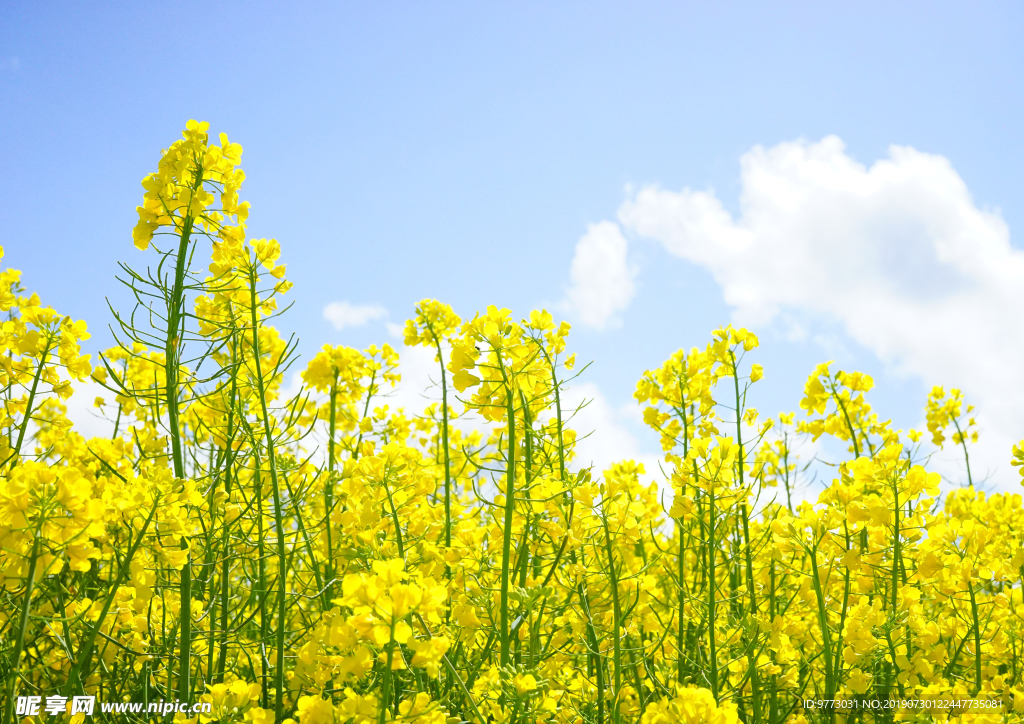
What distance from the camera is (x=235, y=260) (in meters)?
2.27

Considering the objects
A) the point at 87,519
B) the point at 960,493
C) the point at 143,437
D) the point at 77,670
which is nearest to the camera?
the point at 87,519

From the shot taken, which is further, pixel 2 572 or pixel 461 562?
pixel 461 562

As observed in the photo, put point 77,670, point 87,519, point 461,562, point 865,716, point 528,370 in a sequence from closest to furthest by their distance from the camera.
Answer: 1. point 87,519
2. point 77,670
3. point 528,370
4. point 461,562
5. point 865,716

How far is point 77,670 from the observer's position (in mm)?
1600

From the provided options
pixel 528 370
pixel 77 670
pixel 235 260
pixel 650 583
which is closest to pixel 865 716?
pixel 650 583

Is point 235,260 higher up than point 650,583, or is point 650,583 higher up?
point 235,260

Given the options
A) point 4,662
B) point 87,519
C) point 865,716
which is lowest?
point 865,716

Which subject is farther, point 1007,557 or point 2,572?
point 1007,557

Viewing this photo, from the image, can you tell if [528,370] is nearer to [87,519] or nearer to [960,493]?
[87,519]

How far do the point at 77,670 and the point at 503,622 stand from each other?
1019mm

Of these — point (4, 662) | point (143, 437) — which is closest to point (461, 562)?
point (4, 662)

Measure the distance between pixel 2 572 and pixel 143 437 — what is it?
2436mm

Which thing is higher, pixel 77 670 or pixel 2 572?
pixel 2 572

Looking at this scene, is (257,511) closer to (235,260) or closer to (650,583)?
(235,260)
